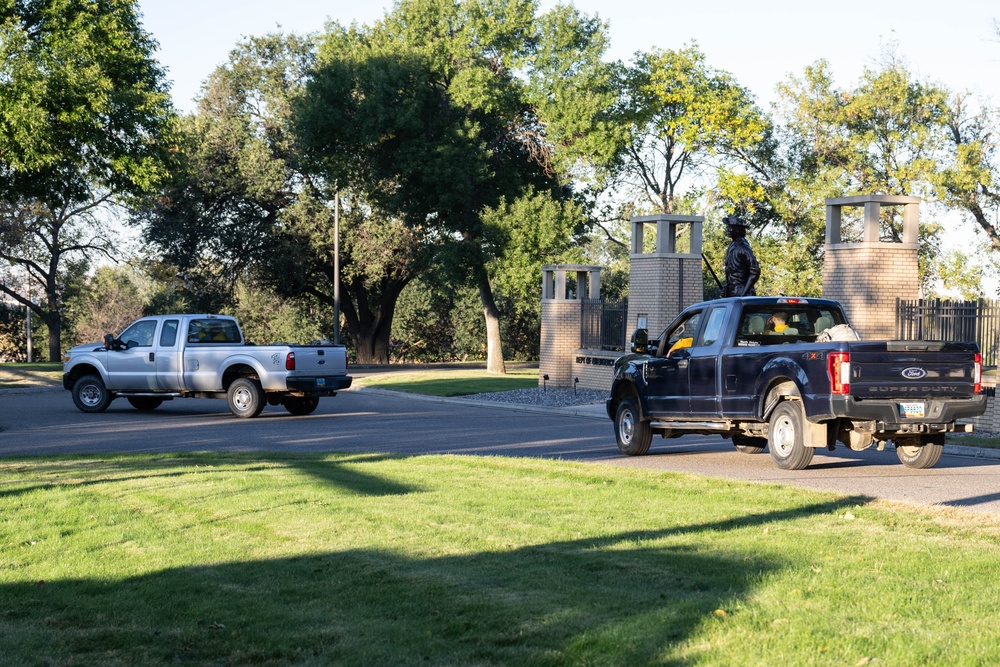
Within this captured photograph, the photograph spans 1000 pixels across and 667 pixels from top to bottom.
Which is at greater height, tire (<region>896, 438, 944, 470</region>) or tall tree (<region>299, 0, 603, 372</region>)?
tall tree (<region>299, 0, 603, 372</region>)

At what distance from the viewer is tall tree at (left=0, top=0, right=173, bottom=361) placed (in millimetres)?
27266

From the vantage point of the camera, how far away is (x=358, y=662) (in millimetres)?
5195

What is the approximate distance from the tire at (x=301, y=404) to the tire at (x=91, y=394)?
3.78 m

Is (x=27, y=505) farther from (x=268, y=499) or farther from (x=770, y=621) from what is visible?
(x=770, y=621)

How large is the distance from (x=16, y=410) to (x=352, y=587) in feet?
67.2

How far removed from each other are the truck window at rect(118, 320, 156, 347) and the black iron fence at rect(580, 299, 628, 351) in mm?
12709

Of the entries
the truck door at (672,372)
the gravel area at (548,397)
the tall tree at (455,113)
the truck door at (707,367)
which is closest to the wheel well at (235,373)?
the gravel area at (548,397)

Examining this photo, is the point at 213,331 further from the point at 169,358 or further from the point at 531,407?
the point at 531,407

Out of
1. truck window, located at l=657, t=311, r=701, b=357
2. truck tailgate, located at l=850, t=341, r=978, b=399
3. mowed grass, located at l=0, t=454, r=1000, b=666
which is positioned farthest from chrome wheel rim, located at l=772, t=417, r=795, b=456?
mowed grass, located at l=0, t=454, r=1000, b=666

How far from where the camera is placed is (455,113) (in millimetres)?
43875

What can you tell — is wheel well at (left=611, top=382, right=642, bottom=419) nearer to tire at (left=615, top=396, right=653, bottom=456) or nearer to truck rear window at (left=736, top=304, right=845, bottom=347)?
tire at (left=615, top=396, right=653, bottom=456)

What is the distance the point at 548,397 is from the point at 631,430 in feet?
48.1

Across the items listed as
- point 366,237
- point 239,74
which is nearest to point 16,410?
point 366,237

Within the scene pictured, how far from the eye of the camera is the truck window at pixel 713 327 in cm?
1471
